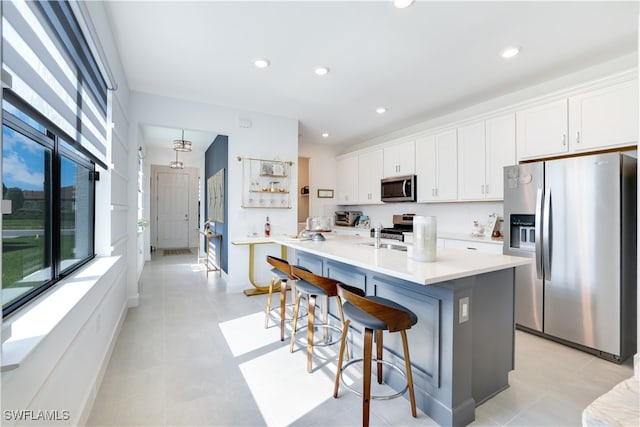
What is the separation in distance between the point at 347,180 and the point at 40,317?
5.27 metres

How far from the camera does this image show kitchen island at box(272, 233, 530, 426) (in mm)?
1599

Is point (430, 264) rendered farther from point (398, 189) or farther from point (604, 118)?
point (398, 189)

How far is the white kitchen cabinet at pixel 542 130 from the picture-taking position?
2973 mm

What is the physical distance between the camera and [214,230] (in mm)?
5887

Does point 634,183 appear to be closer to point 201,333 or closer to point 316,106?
point 316,106

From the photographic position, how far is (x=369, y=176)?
5453 mm

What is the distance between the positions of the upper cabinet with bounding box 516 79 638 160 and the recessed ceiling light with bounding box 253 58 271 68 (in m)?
2.87

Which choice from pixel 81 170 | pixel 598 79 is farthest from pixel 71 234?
pixel 598 79

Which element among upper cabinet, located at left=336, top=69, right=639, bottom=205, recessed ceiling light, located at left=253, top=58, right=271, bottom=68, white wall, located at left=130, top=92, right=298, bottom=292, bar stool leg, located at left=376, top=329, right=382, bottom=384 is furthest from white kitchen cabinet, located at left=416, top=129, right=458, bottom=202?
bar stool leg, located at left=376, top=329, right=382, bottom=384

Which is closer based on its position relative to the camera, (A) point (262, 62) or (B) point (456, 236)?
(A) point (262, 62)

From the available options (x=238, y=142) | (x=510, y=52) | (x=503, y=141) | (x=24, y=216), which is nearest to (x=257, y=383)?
(x=24, y=216)

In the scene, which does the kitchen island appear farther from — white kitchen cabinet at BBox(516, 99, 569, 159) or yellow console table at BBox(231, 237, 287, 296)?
yellow console table at BBox(231, 237, 287, 296)

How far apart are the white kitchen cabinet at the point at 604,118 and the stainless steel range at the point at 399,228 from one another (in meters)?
2.29

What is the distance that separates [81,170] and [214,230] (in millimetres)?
3848
